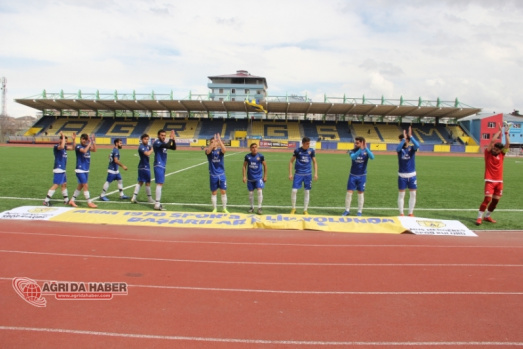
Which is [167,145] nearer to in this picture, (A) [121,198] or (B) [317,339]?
(A) [121,198]

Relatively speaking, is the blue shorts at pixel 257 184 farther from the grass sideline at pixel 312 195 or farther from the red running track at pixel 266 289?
the red running track at pixel 266 289

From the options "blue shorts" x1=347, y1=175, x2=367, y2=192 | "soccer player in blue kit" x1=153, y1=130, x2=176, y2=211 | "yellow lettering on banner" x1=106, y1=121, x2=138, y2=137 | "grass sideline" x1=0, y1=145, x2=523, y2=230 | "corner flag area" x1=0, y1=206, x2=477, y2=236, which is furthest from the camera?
"yellow lettering on banner" x1=106, y1=121, x2=138, y2=137

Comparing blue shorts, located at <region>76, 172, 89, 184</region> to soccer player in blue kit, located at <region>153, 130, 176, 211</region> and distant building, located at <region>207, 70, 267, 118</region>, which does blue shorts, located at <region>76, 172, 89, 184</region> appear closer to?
soccer player in blue kit, located at <region>153, 130, 176, 211</region>

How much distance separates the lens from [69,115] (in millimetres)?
56312

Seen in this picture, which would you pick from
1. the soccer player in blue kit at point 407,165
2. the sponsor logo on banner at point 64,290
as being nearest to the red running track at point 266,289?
the sponsor logo on banner at point 64,290

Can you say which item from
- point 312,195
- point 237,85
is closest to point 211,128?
point 237,85

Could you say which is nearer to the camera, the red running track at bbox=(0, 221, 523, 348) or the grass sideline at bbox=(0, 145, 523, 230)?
the red running track at bbox=(0, 221, 523, 348)

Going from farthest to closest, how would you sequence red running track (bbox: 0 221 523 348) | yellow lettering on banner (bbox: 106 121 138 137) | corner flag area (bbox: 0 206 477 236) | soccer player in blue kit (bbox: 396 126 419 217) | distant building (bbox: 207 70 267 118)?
distant building (bbox: 207 70 267 118) → yellow lettering on banner (bbox: 106 121 138 137) → soccer player in blue kit (bbox: 396 126 419 217) → corner flag area (bbox: 0 206 477 236) → red running track (bbox: 0 221 523 348)

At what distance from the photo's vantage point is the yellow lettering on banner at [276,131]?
51.7m

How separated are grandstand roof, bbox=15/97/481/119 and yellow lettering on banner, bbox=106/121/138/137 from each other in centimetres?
236

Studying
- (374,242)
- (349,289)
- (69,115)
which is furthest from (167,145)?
(69,115)

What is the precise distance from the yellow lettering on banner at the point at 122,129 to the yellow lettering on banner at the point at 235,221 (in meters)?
45.9

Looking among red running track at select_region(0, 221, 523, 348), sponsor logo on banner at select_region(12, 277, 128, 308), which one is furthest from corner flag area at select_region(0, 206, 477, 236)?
sponsor logo on banner at select_region(12, 277, 128, 308)

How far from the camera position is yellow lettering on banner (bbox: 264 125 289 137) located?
51.7 m
